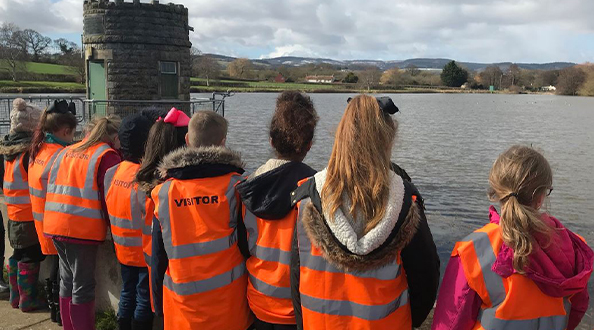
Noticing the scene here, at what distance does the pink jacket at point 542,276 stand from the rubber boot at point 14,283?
3937 millimetres

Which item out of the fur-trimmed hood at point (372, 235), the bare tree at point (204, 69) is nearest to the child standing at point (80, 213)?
the fur-trimmed hood at point (372, 235)

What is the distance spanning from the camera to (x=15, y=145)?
454 centimetres

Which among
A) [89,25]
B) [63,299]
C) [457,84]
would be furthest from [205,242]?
[457,84]

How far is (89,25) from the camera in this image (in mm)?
17688

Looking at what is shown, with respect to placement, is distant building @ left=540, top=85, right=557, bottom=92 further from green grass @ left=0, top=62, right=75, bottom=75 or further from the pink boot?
the pink boot

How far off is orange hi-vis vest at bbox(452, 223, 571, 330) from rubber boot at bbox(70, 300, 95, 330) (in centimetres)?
278

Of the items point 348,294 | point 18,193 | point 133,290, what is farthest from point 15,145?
point 348,294

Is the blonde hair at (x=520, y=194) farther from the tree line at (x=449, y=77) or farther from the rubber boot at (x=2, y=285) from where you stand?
the tree line at (x=449, y=77)

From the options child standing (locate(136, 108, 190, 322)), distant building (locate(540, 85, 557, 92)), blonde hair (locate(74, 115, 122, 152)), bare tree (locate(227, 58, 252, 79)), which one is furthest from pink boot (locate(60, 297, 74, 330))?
distant building (locate(540, 85, 557, 92))

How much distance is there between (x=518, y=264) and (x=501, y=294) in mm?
167

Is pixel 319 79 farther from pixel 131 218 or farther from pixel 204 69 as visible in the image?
pixel 131 218

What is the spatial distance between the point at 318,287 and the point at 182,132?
1541 mm

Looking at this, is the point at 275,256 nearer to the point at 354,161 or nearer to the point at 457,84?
the point at 354,161

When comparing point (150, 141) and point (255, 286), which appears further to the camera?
point (150, 141)
